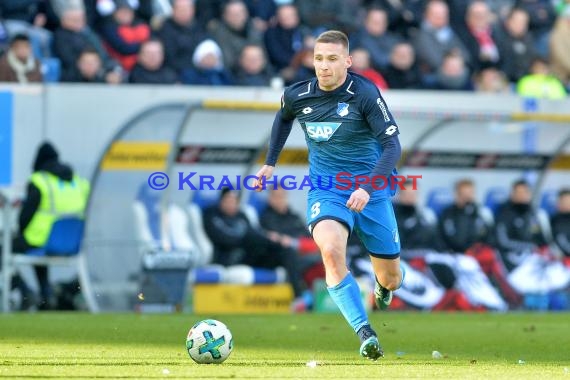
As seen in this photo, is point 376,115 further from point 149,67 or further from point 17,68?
point 149,67

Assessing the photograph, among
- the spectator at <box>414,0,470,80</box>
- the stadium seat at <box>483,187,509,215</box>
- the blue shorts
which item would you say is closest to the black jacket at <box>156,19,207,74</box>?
the spectator at <box>414,0,470,80</box>

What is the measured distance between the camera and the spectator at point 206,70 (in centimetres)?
1778

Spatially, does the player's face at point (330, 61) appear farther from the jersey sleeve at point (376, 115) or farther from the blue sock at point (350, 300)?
the blue sock at point (350, 300)

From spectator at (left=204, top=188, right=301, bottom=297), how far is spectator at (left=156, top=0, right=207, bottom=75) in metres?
1.99

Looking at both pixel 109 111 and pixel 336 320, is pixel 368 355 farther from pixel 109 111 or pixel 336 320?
pixel 109 111

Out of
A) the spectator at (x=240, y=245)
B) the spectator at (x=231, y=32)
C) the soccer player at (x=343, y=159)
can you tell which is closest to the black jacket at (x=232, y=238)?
the spectator at (x=240, y=245)

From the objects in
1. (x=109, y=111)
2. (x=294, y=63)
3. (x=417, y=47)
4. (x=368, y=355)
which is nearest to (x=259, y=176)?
(x=368, y=355)

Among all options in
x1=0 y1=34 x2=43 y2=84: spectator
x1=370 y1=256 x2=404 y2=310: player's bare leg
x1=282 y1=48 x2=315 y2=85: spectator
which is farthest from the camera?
x1=282 y1=48 x2=315 y2=85: spectator

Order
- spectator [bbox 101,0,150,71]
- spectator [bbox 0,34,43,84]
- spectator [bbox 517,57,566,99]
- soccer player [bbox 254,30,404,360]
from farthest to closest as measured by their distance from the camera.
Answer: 1. spectator [bbox 517,57,566,99]
2. spectator [bbox 101,0,150,71]
3. spectator [bbox 0,34,43,84]
4. soccer player [bbox 254,30,404,360]

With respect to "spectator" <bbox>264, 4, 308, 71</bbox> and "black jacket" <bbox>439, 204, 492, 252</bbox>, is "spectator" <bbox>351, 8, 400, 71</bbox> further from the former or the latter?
"black jacket" <bbox>439, 204, 492, 252</bbox>

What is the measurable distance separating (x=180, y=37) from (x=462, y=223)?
4468mm

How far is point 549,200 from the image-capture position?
19.9 m

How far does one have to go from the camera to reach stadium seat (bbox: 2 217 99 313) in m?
16.2

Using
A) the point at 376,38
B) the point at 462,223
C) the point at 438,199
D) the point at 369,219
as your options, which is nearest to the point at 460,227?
the point at 462,223
